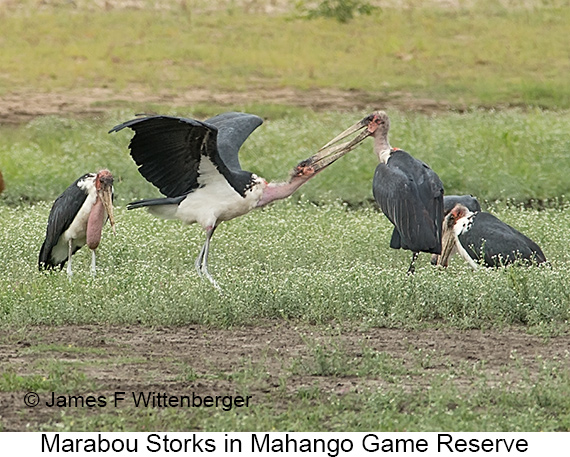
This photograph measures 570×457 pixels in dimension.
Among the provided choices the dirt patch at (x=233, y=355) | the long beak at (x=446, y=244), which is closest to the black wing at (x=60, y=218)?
the dirt patch at (x=233, y=355)

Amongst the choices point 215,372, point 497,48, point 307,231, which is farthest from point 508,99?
point 215,372

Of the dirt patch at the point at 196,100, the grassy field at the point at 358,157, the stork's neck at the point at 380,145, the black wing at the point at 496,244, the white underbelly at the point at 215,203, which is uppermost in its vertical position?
the stork's neck at the point at 380,145

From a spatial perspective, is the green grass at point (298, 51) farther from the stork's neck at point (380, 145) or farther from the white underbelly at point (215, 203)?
the white underbelly at point (215, 203)

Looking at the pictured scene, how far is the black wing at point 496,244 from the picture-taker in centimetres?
745

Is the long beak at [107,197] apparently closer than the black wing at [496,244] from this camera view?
No

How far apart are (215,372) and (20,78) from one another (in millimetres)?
12927

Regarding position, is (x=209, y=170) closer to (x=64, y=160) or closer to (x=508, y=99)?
(x=64, y=160)

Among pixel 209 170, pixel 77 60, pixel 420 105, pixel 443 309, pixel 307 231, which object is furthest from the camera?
pixel 77 60

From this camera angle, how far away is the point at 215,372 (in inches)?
213

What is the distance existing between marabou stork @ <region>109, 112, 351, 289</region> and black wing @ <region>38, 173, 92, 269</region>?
0.35 meters

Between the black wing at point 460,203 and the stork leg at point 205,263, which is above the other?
the black wing at point 460,203

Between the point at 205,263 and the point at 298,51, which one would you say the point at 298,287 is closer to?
the point at 205,263

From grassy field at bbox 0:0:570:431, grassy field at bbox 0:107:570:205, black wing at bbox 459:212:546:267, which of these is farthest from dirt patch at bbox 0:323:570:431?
grassy field at bbox 0:107:570:205

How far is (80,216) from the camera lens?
7.67 metres
